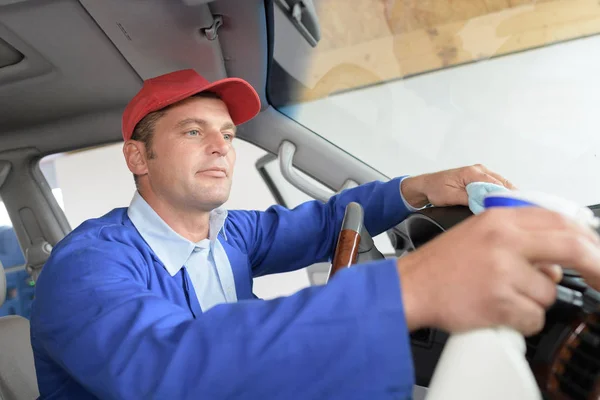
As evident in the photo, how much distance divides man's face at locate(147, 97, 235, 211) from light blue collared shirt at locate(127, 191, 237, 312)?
8 centimetres

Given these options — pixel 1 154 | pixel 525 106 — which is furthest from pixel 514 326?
pixel 1 154

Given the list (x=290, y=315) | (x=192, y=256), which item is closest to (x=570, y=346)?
(x=290, y=315)

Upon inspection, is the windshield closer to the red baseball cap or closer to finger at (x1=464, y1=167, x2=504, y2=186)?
the red baseball cap

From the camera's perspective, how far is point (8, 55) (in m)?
1.52

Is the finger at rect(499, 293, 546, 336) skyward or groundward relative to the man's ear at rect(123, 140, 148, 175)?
groundward

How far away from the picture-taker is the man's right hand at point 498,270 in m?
0.52

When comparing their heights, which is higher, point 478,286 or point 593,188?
point 478,286

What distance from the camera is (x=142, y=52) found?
1.49 metres

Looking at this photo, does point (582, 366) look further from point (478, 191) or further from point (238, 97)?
point (238, 97)

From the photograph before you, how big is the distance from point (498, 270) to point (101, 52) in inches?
53.0

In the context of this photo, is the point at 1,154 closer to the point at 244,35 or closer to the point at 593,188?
the point at 244,35

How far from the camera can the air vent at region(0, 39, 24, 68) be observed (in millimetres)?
1474

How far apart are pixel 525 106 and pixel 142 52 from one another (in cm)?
127

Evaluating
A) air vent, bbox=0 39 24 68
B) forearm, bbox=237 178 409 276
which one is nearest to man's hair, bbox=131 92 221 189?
forearm, bbox=237 178 409 276
